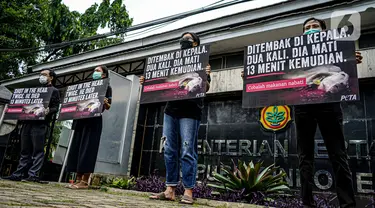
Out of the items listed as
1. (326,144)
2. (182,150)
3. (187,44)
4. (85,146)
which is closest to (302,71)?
(326,144)

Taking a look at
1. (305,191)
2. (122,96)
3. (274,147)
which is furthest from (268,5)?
(305,191)

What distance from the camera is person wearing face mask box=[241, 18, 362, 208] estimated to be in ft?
7.75

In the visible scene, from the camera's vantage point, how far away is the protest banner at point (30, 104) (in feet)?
15.9

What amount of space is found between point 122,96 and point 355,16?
574 centimetres

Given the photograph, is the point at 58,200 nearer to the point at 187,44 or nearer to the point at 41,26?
the point at 187,44

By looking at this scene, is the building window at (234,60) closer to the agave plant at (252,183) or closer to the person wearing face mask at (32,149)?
the agave plant at (252,183)

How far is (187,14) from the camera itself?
21.7ft

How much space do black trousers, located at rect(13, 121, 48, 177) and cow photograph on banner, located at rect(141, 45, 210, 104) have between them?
209cm

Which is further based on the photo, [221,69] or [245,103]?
[221,69]

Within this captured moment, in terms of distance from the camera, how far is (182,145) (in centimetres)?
312

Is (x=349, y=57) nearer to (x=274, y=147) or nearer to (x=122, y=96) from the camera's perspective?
(x=274, y=147)

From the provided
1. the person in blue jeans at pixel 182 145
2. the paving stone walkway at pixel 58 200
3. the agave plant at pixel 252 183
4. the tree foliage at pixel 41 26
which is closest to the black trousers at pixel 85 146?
the paving stone walkway at pixel 58 200

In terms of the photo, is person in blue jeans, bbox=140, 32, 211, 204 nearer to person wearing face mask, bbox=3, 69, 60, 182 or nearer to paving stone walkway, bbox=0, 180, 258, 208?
paving stone walkway, bbox=0, 180, 258, 208

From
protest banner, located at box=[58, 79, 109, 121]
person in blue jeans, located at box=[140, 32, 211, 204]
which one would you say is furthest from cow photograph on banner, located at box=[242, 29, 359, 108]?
protest banner, located at box=[58, 79, 109, 121]
